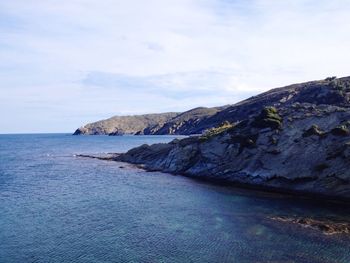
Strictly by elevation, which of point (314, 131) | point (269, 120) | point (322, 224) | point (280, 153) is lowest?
point (322, 224)

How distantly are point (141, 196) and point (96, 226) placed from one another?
56.7 ft

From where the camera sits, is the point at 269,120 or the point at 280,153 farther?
the point at 269,120

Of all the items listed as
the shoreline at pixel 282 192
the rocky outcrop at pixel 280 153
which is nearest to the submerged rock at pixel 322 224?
the shoreline at pixel 282 192

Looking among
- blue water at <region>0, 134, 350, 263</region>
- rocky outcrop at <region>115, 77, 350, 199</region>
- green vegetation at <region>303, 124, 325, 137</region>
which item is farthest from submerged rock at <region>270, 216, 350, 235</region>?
green vegetation at <region>303, 124, 325, 137</region>

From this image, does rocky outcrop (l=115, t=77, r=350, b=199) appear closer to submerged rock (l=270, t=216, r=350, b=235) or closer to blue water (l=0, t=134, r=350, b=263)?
blue water (l=0, t=134, r=350, b=263)

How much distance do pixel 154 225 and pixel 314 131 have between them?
35.1 m

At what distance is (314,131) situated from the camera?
66188 mm

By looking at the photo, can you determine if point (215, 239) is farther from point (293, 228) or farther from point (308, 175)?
point (308, 175)

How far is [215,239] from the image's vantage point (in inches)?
1535

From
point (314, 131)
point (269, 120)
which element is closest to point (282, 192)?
point (314, 131)

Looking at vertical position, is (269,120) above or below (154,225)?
above

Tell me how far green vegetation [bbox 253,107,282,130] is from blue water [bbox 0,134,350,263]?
15767 millimetres

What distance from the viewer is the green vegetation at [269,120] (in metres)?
73.9

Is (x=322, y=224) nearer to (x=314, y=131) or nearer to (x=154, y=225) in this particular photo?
(x=154, y=225)
